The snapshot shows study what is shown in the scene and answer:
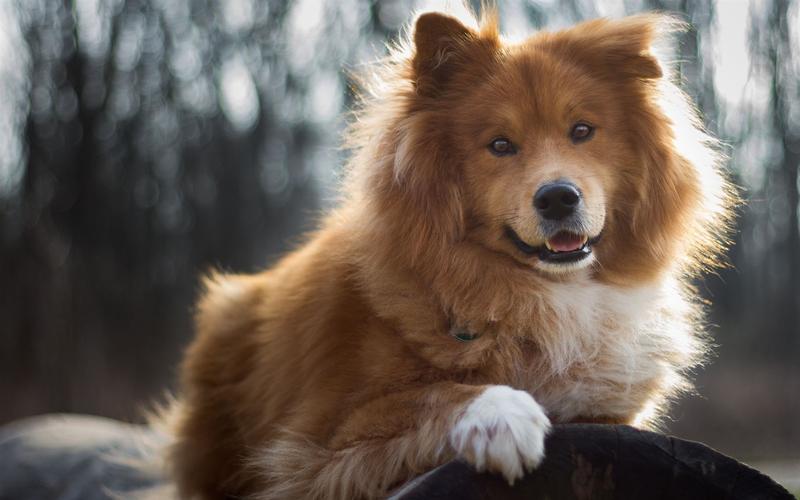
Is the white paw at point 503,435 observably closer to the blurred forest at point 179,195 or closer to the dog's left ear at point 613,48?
the dog's left ear at point 613,48

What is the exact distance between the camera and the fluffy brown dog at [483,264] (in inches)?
116

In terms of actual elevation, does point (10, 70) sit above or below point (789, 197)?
above

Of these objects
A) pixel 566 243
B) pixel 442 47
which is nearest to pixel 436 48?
pixel 442 47

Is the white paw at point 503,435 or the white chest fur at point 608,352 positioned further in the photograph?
the white chest fur at point 608,352

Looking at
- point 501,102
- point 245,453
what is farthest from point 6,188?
point 501,102

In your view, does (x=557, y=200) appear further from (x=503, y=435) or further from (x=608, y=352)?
(x=503, y=435)

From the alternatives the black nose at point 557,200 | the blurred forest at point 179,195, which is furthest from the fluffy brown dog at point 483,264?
the blurred forest at point 179,195

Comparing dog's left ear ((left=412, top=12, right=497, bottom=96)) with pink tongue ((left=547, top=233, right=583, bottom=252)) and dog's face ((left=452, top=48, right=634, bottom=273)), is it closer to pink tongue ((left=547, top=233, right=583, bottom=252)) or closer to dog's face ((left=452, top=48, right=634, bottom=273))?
dog's face ((left=452, top=48, right=634, bottom=273))

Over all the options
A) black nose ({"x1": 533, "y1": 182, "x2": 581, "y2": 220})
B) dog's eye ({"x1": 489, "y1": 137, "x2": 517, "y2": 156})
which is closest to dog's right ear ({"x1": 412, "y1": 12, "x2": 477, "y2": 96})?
dog's eye ({"x1": 489, "y1": 137, "x2": 517, "y2": 156})

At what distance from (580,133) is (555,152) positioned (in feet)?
0.60

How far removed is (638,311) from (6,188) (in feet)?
35.7

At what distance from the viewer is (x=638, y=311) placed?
10.8 feet

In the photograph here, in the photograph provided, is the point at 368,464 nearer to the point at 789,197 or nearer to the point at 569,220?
the point at 569,220

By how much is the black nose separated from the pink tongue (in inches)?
4.2
